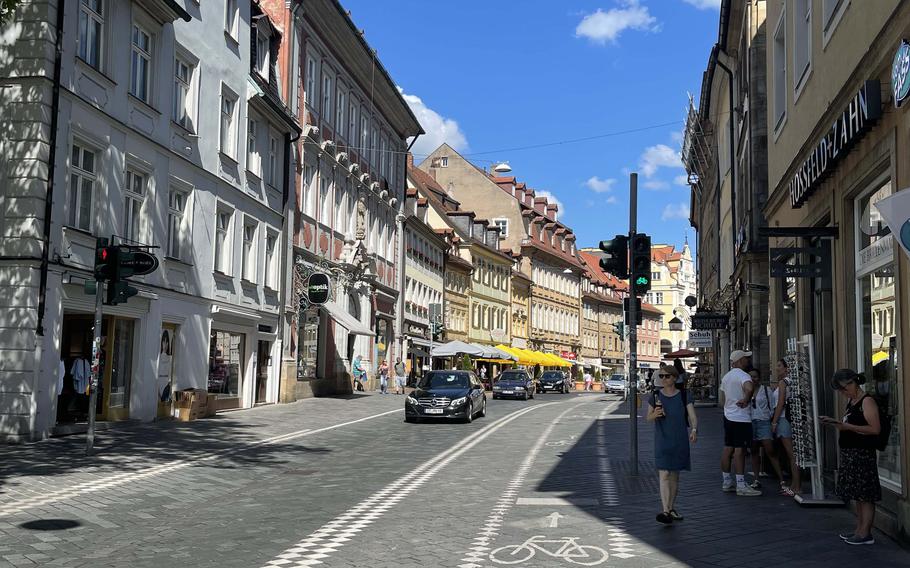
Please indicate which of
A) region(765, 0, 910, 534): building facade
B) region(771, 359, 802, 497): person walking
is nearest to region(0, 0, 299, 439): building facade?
region(771, 359, 802, 497): person walking

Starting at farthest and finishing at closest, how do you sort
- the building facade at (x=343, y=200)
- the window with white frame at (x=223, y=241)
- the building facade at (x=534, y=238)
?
the building facade at (x=534, y=238) → the building facade at (x=343, y=200) → the window with white frame at (x=223, y=241)

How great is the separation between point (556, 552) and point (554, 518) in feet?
6.05

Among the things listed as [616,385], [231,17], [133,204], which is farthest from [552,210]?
A: [133,204]

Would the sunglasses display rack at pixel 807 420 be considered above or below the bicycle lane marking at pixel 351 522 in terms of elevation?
above

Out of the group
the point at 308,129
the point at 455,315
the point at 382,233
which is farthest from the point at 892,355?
the point at 455,315

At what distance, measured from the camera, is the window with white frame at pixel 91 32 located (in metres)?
18.7

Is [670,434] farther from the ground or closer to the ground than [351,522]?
farther from the ground

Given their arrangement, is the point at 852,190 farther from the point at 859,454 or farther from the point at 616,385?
the point at 616,385

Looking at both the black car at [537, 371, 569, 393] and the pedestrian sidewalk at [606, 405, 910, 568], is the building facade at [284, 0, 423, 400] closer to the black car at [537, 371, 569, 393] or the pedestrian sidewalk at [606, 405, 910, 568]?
the black car at [537, 371, 569, 393]

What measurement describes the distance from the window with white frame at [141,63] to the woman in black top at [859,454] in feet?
55.7

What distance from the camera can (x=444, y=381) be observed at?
87.8 feet

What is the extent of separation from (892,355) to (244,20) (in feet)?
76.3

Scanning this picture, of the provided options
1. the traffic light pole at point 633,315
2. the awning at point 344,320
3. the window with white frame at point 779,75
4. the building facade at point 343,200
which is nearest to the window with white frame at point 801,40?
the window with white frame at point 779,75

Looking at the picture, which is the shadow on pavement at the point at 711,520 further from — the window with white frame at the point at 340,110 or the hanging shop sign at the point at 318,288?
the window with white frame at the point at 340,110
